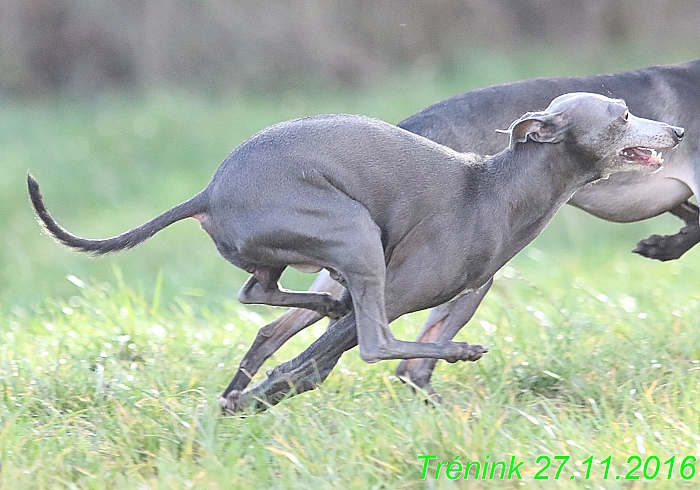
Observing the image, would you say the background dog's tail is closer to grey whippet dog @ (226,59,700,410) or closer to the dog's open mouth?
grey whippet dog @ (226,59,700,410)

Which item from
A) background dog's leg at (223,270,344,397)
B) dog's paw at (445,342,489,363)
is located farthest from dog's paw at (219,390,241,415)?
dog's paw at (445,342,489,363)

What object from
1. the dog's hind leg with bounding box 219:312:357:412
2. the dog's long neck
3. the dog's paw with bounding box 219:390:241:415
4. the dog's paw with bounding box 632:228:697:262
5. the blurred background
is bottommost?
the blurred background

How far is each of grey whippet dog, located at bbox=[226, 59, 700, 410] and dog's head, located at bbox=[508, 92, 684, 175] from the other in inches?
29.1

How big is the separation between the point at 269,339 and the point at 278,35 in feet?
38.0

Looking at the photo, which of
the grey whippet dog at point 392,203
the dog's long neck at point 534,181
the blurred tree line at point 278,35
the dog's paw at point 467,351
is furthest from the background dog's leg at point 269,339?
the blurred tree line at point 278,35

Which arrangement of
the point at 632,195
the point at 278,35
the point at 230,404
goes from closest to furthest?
1. the point at 230,404
2. the point at 632,195
3. the point at 278,35

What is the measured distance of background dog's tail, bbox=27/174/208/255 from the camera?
13.6ft

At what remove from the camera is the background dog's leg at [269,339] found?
4.63 meters

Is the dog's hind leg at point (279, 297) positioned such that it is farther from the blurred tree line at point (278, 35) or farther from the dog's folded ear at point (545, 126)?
the blurred tree line at point (278, 35)

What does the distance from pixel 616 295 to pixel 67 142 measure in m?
8.19

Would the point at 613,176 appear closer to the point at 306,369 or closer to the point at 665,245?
the point at 665,245

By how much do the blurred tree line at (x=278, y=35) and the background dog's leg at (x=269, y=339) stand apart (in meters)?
11.2

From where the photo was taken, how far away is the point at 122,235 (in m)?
4.20

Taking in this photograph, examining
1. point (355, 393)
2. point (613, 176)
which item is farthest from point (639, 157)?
point (355, 393)
